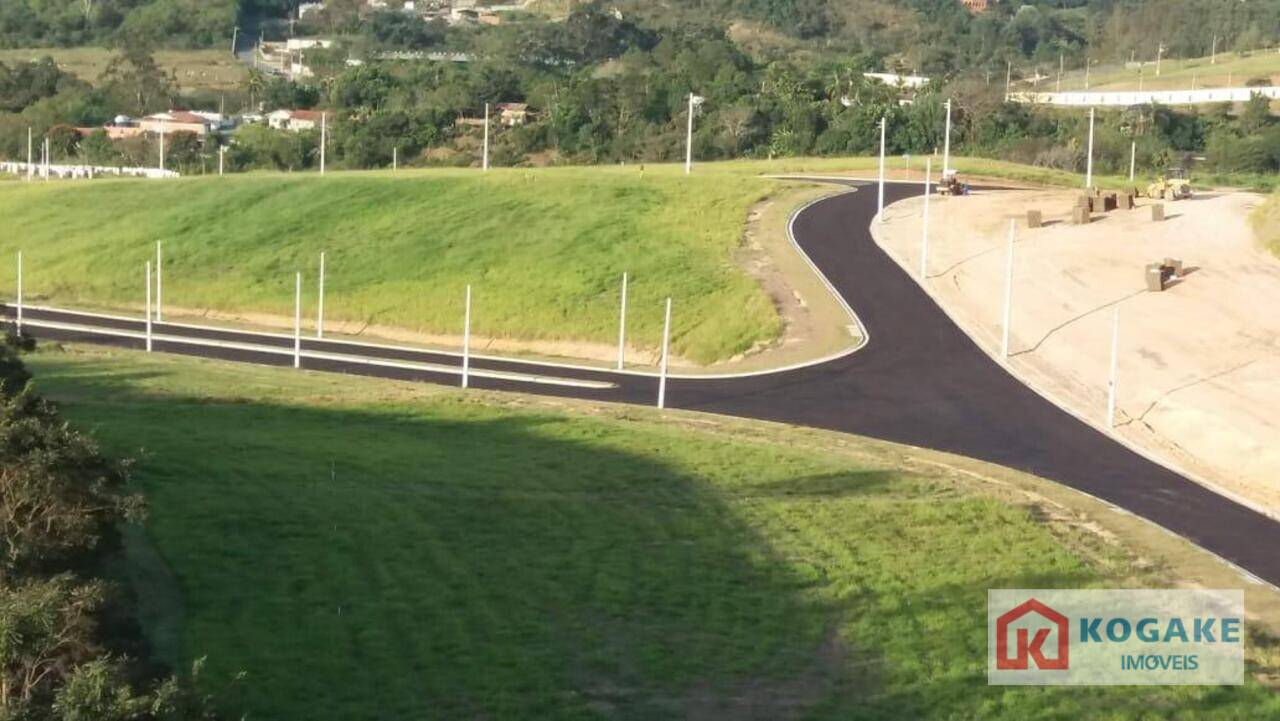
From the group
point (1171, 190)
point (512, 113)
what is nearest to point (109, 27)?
point (512, 113)

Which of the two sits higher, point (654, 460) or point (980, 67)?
point (980, 67)

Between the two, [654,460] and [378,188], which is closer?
[654,460]

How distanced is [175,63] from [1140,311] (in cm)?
14459

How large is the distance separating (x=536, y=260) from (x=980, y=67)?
12140 cm

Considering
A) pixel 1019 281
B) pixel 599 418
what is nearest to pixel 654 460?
pixel 599 418

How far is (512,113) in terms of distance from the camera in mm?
119000

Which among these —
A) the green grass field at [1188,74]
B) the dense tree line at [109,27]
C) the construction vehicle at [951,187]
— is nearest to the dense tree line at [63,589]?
the construction vehicle at [951,187]

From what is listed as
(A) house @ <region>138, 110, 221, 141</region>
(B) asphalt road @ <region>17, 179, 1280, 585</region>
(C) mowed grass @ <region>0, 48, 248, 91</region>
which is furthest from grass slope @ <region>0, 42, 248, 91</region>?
(B) asphalt road @ <region>17, 179, 1280, 585</region>

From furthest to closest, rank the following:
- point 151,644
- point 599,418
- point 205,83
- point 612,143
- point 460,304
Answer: point 205,83, point 612,143, point 460,304, point 599,418, point 151,644

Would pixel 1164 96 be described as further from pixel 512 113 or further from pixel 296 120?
pixel 296 120

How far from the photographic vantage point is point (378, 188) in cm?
7675

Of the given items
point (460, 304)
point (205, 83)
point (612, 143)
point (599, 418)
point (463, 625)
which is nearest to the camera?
point (463, 625)

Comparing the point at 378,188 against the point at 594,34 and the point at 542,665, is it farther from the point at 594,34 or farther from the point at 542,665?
the point at 594,34

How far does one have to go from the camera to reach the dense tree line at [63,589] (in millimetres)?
12891
